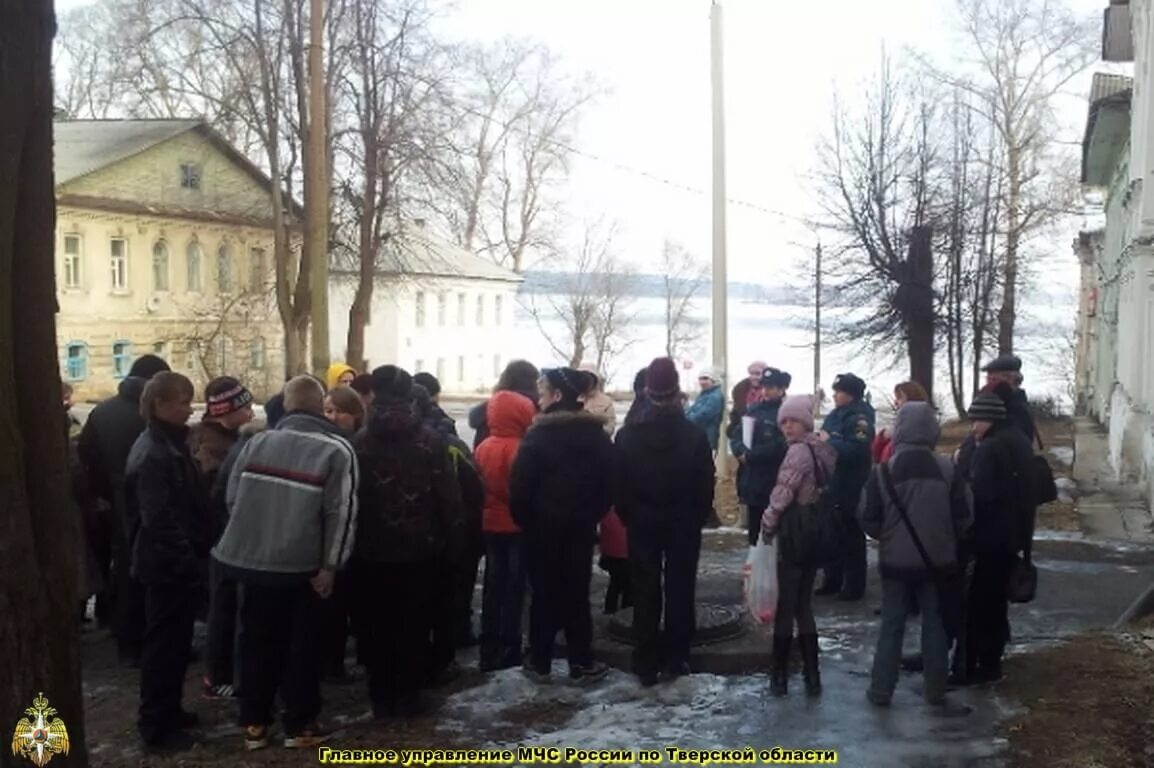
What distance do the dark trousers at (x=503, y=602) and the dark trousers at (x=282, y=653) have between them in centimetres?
149

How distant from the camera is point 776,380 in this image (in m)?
8.73

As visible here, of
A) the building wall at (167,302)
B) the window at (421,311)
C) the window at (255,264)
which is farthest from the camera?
the window at (421,311)

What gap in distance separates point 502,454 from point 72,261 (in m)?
36.1

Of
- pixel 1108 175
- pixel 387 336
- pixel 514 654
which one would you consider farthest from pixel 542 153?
pixel 514 654

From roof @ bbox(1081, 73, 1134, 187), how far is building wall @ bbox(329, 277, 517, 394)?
29.3 m

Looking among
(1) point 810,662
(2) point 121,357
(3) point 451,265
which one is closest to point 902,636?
(1) point 810,662

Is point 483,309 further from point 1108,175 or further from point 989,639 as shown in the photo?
point 989,639

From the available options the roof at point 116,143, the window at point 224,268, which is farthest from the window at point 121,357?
the roof at point 116,143

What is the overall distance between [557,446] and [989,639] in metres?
2.52

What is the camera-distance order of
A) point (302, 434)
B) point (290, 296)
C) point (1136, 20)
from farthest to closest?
point (290, 296) → point (1136, 20) → point (302, 434)

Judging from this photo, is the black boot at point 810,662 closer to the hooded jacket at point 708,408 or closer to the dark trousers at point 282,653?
the dark trousers at point 282,653

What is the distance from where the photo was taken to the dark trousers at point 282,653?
18.0 feet

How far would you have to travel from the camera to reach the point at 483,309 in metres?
58.6

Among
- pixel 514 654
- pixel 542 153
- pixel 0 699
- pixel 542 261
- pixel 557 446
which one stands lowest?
pixel 514 654
